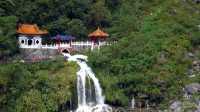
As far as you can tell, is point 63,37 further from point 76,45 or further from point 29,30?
point 29,30

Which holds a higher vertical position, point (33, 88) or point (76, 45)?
point (76, 45)

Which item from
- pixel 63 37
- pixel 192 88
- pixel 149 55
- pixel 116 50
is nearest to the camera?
pixel 192 88

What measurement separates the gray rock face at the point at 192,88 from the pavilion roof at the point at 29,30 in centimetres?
1406

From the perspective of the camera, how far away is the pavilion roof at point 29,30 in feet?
197

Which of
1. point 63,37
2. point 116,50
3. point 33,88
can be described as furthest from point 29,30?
point 33,88

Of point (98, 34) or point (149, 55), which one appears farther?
point (98, 34)

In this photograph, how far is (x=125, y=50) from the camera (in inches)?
2304

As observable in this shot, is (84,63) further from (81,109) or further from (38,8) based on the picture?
(38,8)

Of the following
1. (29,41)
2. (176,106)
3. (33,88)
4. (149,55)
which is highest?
(29,41)

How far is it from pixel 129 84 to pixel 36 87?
7.63 metres

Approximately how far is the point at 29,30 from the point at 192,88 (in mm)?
15276

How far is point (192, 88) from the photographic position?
179 ft

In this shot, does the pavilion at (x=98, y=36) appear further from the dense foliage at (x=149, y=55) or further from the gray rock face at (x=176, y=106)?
the gray rock face at (x=176, y=106)

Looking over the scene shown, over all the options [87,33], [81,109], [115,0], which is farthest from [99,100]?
[115,0]
